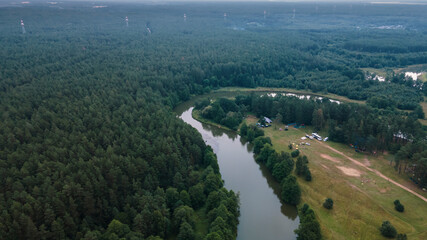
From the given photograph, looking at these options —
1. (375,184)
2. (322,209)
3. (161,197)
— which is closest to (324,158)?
(375,184)

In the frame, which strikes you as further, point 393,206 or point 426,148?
point 426,148

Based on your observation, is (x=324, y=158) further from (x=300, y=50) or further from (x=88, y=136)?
(x=300, y=50)

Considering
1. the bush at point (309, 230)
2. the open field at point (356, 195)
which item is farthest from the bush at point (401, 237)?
the bush at point (309, 230)

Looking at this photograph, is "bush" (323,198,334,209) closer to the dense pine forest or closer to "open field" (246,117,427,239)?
"open field" (246,117,427,239)

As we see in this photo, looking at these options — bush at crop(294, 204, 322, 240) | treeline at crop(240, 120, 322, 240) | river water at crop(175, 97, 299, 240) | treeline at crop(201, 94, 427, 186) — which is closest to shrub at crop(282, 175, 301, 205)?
treeline at crop(240, 120, 322, 240)

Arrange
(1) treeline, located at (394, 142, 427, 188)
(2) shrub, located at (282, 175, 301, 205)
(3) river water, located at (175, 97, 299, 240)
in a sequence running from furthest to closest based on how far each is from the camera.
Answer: (1) treeline, located at (394, 142, 427, 188) < (2) shrub, located at (282, 175, 301, 205) < (3) river water, located at (175, 97, 299, 240)
